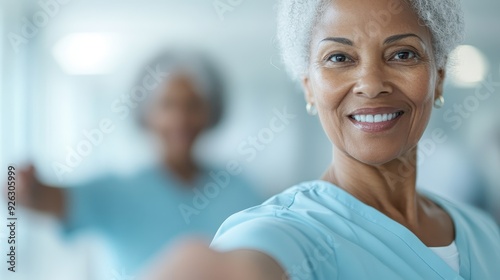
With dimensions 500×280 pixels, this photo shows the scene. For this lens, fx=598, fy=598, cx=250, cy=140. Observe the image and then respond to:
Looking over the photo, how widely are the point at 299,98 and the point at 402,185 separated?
1.86 m

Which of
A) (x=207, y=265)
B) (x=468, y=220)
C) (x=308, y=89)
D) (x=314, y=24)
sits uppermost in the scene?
(x=314, y=24)

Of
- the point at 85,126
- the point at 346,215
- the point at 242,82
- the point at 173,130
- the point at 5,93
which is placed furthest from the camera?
the point at 242,82

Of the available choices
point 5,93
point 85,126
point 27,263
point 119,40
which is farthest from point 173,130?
point 119,40

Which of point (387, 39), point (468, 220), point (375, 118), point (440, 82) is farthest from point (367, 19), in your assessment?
point (468, 220)

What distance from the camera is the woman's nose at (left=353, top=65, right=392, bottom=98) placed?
0.87m

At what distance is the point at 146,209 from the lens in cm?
140

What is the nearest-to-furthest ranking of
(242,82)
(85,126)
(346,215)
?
(346,215) < (85,126) < (242,82)

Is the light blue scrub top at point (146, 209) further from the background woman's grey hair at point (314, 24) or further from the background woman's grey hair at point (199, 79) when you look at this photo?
the background woman's grey hair at point (314, 24)

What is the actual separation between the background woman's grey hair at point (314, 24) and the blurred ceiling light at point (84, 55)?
1.85m

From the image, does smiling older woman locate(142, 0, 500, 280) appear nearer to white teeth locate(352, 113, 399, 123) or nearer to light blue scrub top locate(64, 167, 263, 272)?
white teeth locate(352, 113, 399, 123)

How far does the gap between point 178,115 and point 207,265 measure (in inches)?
47.6

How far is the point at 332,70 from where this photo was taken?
2.99 feet

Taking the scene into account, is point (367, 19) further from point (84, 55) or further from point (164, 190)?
point (84, 55)

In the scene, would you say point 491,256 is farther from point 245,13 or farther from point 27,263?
point 245,13
